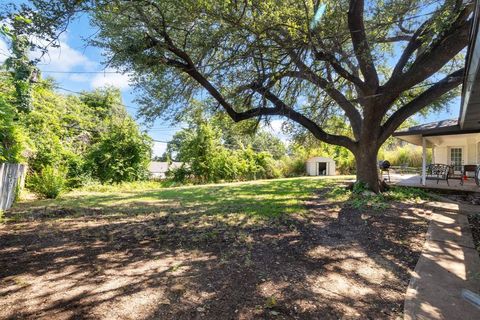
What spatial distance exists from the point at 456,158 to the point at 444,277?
15.6 m

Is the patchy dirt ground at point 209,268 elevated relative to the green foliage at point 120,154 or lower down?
lower down

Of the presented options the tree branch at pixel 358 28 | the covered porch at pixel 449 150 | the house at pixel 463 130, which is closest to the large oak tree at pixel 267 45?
the tree branch at pixel 358 28

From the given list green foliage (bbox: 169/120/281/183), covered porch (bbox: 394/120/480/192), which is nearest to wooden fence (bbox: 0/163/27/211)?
green foliage (bbox: 169/120/281/183)

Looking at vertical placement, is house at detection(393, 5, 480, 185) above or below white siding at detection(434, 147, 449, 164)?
above

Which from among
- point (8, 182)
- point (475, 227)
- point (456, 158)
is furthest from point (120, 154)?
point (456, 158)

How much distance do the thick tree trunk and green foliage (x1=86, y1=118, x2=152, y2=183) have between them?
39.7ft

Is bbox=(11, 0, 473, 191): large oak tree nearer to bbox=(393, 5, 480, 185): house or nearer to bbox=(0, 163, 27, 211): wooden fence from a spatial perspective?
bbox=(393, 5, 480, 185): house

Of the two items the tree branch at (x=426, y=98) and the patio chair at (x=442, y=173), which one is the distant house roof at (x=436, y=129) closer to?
the patio chair at (x=442, y=173)

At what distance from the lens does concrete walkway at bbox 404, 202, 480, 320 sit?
100 inches

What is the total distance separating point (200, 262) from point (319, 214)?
3.67m

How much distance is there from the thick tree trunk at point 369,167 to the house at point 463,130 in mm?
2452

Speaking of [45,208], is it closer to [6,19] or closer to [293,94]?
[6,19]

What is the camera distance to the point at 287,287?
2.95 meters

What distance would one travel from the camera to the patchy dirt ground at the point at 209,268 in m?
2.52
